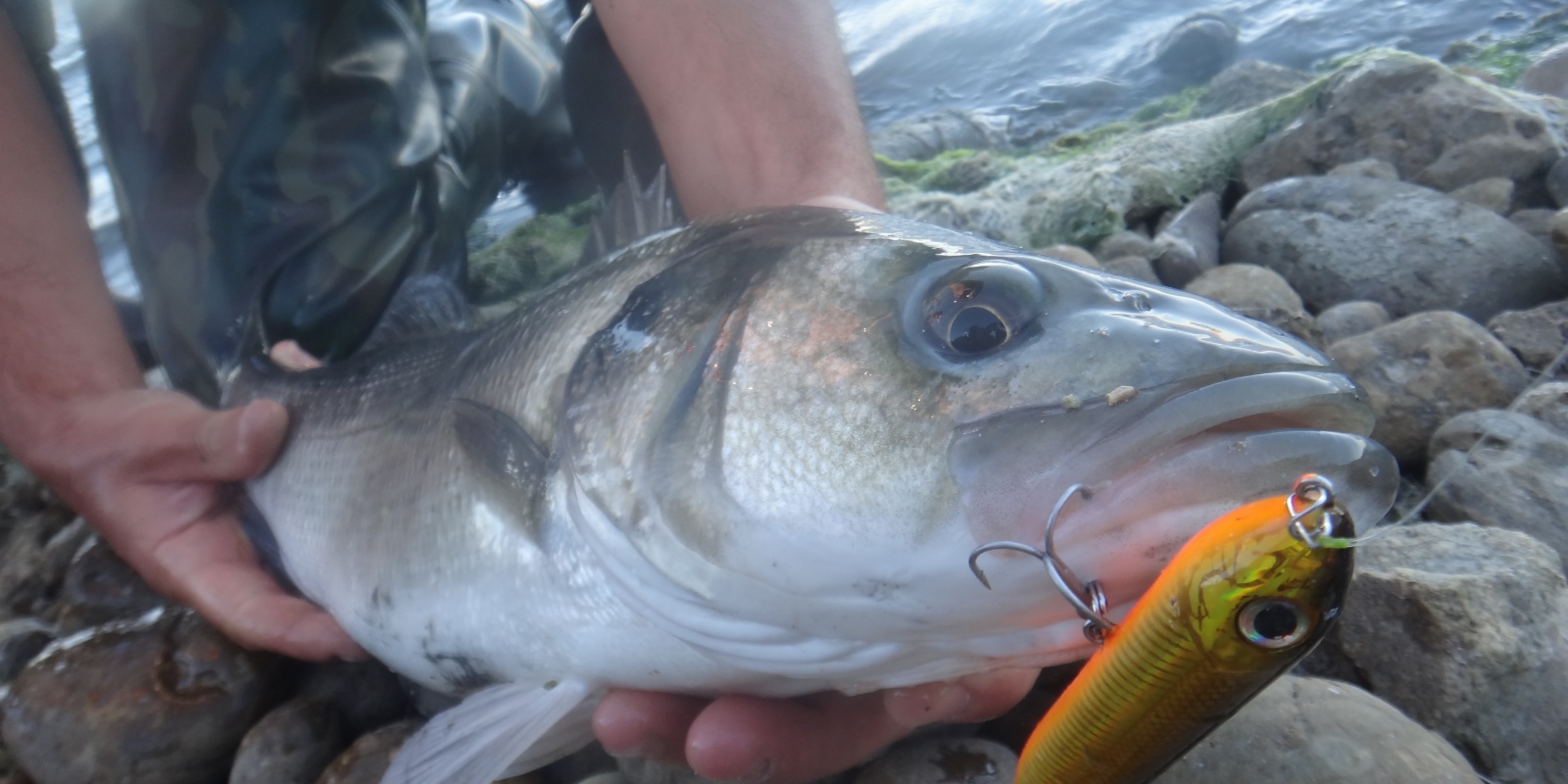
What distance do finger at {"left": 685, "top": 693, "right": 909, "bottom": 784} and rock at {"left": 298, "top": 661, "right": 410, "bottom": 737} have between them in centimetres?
120

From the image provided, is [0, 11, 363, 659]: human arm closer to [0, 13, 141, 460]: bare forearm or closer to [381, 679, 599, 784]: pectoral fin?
[0, 13, 141, 460]: bare forearm

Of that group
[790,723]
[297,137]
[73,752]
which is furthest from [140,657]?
[297,137]

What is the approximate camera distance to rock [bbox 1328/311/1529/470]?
2.65m

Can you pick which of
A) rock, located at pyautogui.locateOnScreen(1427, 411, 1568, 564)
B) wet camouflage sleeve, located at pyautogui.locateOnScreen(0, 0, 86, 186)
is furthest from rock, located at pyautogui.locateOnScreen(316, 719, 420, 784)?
rock, located at pyautogui.locateOnScreen(1427, 411, 1568, 564)

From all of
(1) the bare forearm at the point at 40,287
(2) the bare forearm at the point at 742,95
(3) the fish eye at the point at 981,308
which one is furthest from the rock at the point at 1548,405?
(1) the bare forearm at the point at 40,287

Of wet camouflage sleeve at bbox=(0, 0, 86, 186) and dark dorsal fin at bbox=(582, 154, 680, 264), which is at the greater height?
wet camouflage sleeve at bbox=(0, 0, 86, 186)

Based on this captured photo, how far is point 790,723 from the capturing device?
4.77 ft

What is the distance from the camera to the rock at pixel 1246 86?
841 cm

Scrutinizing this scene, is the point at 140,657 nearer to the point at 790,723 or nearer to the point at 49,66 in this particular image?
the point at 790,723

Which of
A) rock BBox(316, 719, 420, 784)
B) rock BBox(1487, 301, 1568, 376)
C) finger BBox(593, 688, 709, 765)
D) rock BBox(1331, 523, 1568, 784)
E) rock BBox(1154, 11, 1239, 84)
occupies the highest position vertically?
finger BBox(593, 688, 709, 765)

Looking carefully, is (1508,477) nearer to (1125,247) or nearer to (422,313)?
(1125,247)

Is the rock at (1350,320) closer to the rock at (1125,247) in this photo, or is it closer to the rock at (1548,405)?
the rock at (1548,405)

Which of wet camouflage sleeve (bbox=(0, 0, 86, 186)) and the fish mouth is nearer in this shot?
the fish mouth

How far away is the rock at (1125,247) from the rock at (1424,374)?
146 centimetres
